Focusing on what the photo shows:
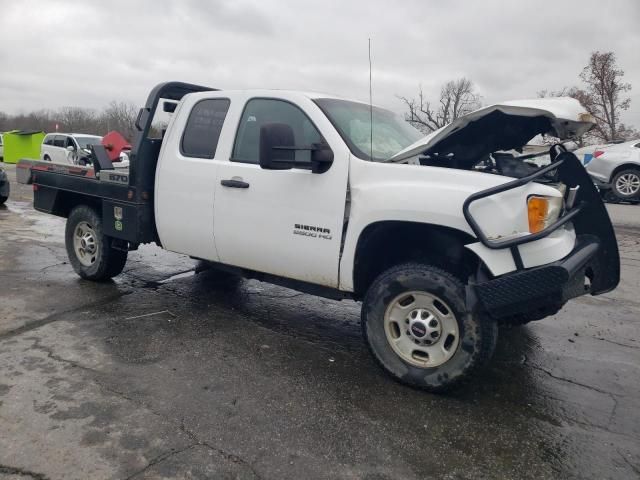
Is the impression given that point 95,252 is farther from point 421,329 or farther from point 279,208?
point 421,329

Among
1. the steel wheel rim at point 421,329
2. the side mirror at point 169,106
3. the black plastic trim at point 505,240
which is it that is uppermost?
the side mirror at point 169,106

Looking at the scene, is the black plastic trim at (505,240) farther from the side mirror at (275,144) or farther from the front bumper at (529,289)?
the side mirror at (275,144)

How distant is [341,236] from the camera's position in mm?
3555

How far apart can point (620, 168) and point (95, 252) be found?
41.0 feet

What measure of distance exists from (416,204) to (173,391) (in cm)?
193

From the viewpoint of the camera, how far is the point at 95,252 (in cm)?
556

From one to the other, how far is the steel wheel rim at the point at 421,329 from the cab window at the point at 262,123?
4.52ft

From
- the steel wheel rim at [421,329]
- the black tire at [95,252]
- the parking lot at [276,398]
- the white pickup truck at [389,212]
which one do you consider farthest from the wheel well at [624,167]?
the black tire at [95,252]

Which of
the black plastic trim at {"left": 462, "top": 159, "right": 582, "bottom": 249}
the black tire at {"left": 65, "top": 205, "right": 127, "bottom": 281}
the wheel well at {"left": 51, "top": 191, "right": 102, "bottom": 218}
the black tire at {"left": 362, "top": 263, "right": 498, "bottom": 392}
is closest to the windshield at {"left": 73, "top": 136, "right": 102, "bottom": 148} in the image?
the wheel well at {"left": 51, "top": 191, "right": 102, "bottom": 218}

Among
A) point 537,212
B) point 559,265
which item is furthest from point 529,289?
point 537,212

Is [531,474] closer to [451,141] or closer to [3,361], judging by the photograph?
[451,141]

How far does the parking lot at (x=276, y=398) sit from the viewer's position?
2564 millimetres

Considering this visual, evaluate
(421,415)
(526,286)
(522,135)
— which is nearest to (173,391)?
(421,415)

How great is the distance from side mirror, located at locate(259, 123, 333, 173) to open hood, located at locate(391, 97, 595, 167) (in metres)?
0.49
